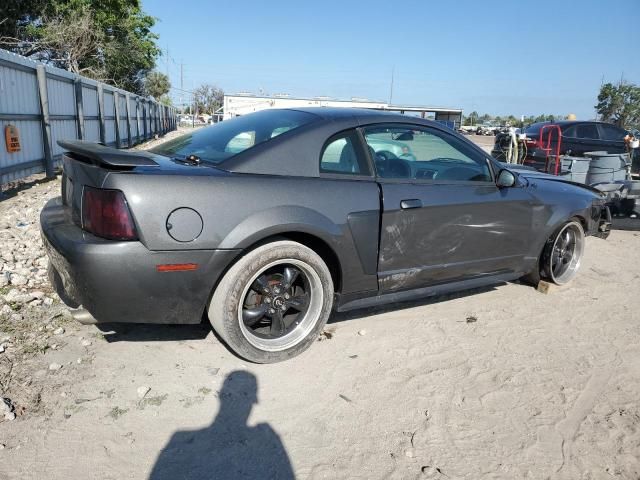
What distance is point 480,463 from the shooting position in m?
2.23

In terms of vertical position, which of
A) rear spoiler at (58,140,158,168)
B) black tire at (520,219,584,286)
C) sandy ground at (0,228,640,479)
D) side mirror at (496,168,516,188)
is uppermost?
rear spoiler at (58,140,158,168)

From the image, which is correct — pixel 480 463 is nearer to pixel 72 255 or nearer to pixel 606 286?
pixel 72 255

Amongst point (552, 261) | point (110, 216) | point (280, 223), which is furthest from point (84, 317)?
point (552, 261)

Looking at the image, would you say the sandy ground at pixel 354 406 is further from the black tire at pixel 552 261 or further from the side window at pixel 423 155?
the side window at pixel 423 155

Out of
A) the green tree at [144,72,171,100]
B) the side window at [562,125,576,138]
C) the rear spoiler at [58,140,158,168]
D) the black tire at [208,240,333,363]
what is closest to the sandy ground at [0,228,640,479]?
the black tire at [208,240,333,363]

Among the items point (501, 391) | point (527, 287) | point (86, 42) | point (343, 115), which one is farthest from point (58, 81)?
point (86, 42)

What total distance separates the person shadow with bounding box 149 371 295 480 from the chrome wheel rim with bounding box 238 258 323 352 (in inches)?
A: 20.9

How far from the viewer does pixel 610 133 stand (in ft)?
42.7

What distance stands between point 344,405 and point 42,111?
334 inches

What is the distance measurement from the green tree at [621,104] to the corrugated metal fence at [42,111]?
41413mm

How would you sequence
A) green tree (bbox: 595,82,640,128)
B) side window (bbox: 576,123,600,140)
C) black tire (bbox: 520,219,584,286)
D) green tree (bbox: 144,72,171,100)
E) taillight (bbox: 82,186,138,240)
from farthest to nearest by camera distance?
1. green tree (bbox: 144,72,171,100)
2. green tree (bbox: 595,82,640,128)
3. side window (bbox: 576,123,600,140)
4. black tire (bbox: 520,219,584,286)
5. taillight (bbox: 82,186,138,240)

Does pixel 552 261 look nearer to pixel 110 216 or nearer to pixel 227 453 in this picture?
pixel 227 453

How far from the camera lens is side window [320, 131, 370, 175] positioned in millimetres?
3092

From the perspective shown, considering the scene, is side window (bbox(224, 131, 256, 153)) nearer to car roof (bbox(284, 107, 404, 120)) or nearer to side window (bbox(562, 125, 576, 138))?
car roof (bbox(284, 107, 404, 120))
